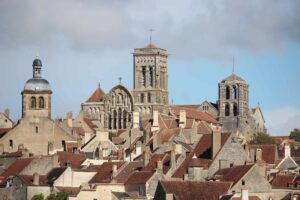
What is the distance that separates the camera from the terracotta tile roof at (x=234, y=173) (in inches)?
3780

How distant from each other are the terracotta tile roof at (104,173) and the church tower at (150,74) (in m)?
75.3

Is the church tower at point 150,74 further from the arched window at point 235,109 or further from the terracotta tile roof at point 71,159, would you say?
the terracotta tile roof at point 71,159

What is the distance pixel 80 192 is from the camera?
99625 millimetres

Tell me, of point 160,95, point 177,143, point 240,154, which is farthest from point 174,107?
point 240,154

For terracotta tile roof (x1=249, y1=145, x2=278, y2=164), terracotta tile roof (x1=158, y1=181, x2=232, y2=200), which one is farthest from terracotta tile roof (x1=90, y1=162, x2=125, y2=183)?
terracotta tile roof (x1=158, y1=181, x2=232, y2=200)

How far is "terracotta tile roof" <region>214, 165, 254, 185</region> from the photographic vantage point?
96.0 m

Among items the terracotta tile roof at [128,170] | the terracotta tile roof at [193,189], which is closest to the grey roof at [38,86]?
the terracotta tile roof at [128,170]

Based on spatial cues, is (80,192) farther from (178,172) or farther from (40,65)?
(40,65)

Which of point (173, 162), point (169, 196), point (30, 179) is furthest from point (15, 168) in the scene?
point (169, 196)

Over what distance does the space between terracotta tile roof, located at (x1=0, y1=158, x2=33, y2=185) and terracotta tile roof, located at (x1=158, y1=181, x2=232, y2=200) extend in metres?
23.4

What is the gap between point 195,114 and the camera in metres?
178

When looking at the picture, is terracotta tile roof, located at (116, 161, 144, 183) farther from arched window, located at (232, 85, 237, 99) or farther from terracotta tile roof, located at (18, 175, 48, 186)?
arched window, located at (232, 85, 237, 99)

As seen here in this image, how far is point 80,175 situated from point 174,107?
7568cm

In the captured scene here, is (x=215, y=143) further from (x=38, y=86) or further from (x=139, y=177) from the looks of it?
(x=38, y=86)
